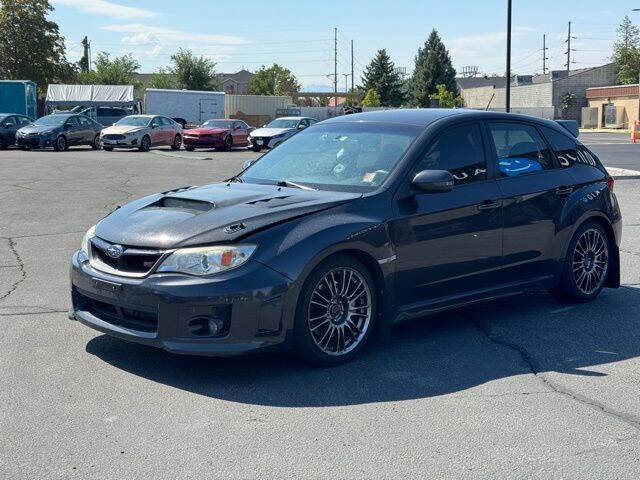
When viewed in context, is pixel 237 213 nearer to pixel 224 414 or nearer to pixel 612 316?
pixel 224 414

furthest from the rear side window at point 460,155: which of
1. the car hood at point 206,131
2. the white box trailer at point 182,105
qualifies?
the white box trailer at point 182,105

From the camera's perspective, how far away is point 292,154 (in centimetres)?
671

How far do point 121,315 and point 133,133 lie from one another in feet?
95.0

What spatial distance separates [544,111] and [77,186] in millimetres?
70784

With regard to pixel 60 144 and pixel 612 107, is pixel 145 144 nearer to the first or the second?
pixel 60 144

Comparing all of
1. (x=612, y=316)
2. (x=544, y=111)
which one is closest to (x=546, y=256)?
(x=612, y=316)

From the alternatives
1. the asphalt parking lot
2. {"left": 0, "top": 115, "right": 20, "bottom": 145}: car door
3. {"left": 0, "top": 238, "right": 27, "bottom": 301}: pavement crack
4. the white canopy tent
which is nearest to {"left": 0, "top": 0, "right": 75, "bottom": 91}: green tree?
the white canopy tent

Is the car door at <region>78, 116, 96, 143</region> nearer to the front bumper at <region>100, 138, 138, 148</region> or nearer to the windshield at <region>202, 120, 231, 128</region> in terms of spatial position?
the front bumper at <region>100, 138, 138, 148</region>

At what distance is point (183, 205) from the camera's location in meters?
5.80

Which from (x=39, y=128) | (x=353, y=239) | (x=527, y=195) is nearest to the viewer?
(x=353, y=239)

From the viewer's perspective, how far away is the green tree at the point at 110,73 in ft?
301

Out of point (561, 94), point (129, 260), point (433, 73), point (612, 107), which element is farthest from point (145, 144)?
point (433, 73)

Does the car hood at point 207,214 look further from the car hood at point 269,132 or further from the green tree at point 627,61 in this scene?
the green tree at point 627,61

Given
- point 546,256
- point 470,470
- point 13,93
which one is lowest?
point 470,470
